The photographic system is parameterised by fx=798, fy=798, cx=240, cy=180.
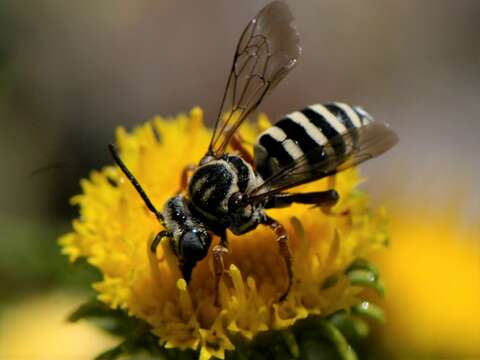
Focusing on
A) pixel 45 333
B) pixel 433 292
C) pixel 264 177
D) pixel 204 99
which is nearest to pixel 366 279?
pixel 264 177

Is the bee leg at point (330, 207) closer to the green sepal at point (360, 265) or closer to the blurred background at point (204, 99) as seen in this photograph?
the green sepal at point (360, 265)

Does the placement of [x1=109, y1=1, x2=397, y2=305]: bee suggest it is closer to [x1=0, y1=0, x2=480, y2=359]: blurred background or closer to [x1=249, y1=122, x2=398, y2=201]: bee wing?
[x1=249, y1=122, x2=398, y2=201]: bee wing

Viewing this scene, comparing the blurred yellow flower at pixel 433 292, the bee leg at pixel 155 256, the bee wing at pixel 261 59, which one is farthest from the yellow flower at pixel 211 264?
the blurred yellow flower at pixel 433 292

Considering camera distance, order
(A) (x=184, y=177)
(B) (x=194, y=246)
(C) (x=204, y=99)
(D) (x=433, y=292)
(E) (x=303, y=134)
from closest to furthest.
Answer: (B) (x=194, y=246)
(E) (x=303, y=134)
(A) (x=184, y=177)
(D) (x=433, y=292)
(C) (x=204, y=99)

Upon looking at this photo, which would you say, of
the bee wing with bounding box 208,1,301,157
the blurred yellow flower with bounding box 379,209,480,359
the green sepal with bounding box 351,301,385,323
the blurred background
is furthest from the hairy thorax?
the blurred background

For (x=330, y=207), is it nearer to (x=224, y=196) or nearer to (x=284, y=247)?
(x=284, y=247)
